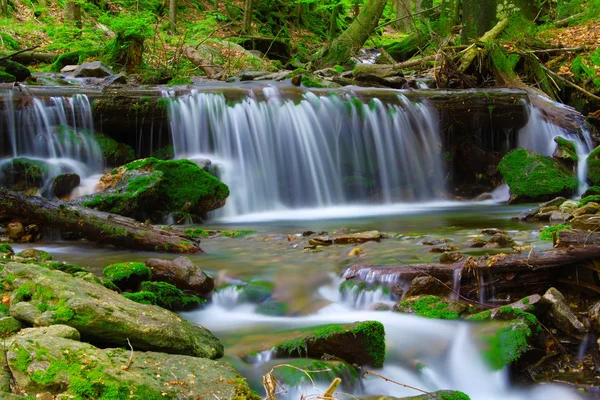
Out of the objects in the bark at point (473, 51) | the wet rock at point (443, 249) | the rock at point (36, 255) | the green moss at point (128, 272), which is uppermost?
the bark at point (473, 51)

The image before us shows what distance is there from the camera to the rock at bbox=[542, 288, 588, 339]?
409cm

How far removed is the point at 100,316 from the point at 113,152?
7387 millimetres

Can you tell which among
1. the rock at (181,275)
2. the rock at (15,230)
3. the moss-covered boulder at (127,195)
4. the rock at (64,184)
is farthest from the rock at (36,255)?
the rock at (64,184)

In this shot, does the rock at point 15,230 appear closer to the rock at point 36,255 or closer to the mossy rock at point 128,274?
the rock at point 36,255

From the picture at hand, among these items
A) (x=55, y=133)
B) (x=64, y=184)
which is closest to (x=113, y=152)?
(x=55, y=133)

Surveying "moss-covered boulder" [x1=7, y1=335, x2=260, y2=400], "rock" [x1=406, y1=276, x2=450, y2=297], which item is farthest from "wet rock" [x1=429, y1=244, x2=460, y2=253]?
"moss-covered boulder" [x1=7, y1=335, x2=260, y2=400]

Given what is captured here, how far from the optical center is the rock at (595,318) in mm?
4094

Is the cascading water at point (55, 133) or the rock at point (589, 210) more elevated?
the cascading water at point (55, 133)

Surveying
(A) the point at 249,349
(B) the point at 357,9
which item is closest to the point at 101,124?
(A) the point at 249,349

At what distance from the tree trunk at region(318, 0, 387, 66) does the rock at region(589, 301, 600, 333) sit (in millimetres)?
15015

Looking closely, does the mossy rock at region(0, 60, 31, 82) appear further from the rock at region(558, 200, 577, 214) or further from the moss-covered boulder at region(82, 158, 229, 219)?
the rock at region(558, 200, 577, 214)

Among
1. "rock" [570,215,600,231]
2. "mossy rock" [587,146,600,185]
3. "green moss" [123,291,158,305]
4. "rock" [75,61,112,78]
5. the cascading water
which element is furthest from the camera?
"rock" [75,61,112,78]

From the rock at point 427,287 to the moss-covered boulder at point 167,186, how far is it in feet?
15.1

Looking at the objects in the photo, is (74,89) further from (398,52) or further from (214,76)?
(398,52)
